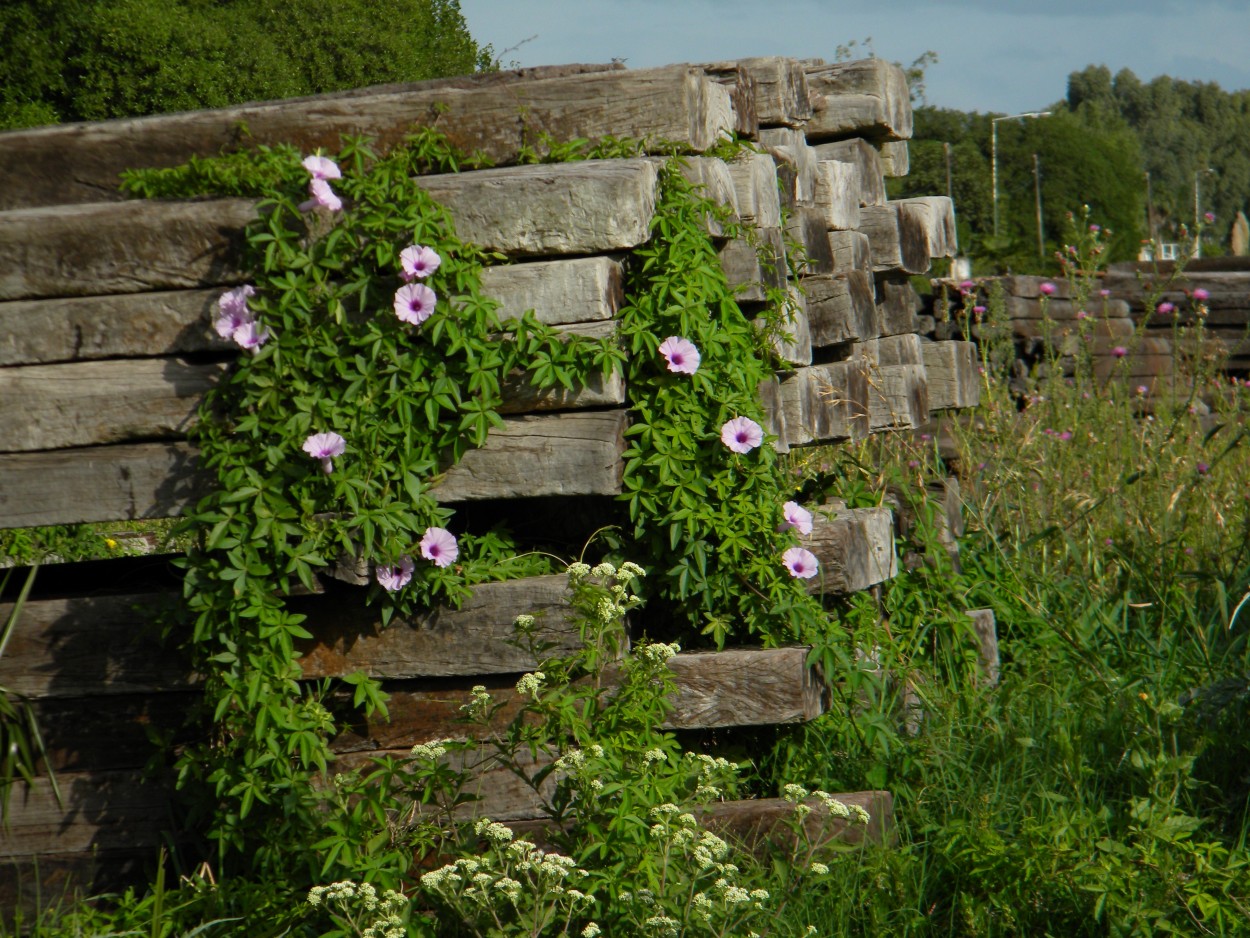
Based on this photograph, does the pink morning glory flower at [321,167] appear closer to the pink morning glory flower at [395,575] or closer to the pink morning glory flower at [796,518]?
the pink morning glory flower at [395,575]

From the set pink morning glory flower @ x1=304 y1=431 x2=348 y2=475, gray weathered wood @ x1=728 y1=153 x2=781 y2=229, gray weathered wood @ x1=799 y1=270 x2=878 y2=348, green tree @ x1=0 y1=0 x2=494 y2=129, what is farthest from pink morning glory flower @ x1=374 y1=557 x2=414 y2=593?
green tree @ x1=0 y1=0 x2=494 y2=129

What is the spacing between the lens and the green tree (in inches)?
463

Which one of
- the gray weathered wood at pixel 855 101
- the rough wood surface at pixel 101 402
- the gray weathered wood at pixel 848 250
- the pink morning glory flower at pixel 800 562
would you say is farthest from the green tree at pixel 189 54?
the pink morning glory flower at pixel 800 562

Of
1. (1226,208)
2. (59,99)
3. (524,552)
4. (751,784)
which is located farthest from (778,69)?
(1226,208)

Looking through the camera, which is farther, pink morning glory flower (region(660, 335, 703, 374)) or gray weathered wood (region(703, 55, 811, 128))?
gray weathered wood (region(703, 55, 811, 128))

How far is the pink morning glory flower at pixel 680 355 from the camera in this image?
3170 mm

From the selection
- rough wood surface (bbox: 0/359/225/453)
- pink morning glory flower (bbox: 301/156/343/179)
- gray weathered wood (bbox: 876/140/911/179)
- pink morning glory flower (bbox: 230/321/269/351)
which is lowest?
rough wood surface (bbox: 0/359/225/453)

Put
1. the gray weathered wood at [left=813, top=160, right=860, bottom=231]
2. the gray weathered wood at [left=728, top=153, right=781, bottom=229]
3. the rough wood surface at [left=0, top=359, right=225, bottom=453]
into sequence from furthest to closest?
the gray weathered wood at [left=813, top=160, right=860, bottom=231] < the gray weathered wood at [left=728, top=153, right=781, bottom=229] < the rough wood surface at [left=0, top=359, right=225, bottom=453]

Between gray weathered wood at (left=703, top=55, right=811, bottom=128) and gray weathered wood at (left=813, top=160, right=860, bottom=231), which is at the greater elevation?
gray weathered wood at (left=703, top=55, right=811, bottom=128)

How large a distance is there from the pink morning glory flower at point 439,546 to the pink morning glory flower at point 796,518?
870 millimetres

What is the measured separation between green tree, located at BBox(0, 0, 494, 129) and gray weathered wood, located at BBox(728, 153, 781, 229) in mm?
8847

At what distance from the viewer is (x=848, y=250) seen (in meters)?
4.84

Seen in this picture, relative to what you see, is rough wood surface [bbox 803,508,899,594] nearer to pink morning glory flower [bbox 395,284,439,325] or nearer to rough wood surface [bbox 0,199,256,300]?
pink morning glory flower [bbox 395,284,439,325]

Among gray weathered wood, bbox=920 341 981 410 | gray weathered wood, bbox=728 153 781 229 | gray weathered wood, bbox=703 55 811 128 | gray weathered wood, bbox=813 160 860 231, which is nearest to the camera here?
gray weathered wood, bbox=728 153 781 229
